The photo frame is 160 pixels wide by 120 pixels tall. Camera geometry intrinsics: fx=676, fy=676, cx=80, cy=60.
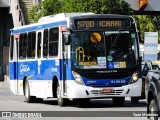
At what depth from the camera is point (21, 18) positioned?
180 ft

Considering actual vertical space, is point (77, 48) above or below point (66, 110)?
above

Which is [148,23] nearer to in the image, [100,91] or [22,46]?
[22,46]

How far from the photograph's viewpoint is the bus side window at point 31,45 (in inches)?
1040

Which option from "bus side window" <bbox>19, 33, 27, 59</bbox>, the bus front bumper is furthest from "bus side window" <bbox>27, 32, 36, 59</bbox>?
the bus front bumper

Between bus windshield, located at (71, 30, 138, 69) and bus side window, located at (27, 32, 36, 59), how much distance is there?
4.15m

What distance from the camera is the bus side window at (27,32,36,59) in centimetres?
2642

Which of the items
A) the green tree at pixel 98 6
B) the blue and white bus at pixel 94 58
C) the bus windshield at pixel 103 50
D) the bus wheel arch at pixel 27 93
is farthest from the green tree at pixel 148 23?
the bus windshield at pixel 103 50

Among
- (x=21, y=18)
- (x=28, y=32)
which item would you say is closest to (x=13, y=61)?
(x=28, y=32)

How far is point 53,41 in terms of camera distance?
945 inches

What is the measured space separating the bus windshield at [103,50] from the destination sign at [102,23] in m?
0.23

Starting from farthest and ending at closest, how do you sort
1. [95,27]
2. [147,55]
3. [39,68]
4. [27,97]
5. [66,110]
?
[147,55], [27,97], [39,68], [95,27], [66,110]

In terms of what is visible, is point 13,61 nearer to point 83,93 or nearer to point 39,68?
point 39,68

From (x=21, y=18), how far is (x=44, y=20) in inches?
1135

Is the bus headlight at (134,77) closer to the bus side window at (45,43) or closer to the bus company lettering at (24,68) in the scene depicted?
the bus side window at (45,43)
